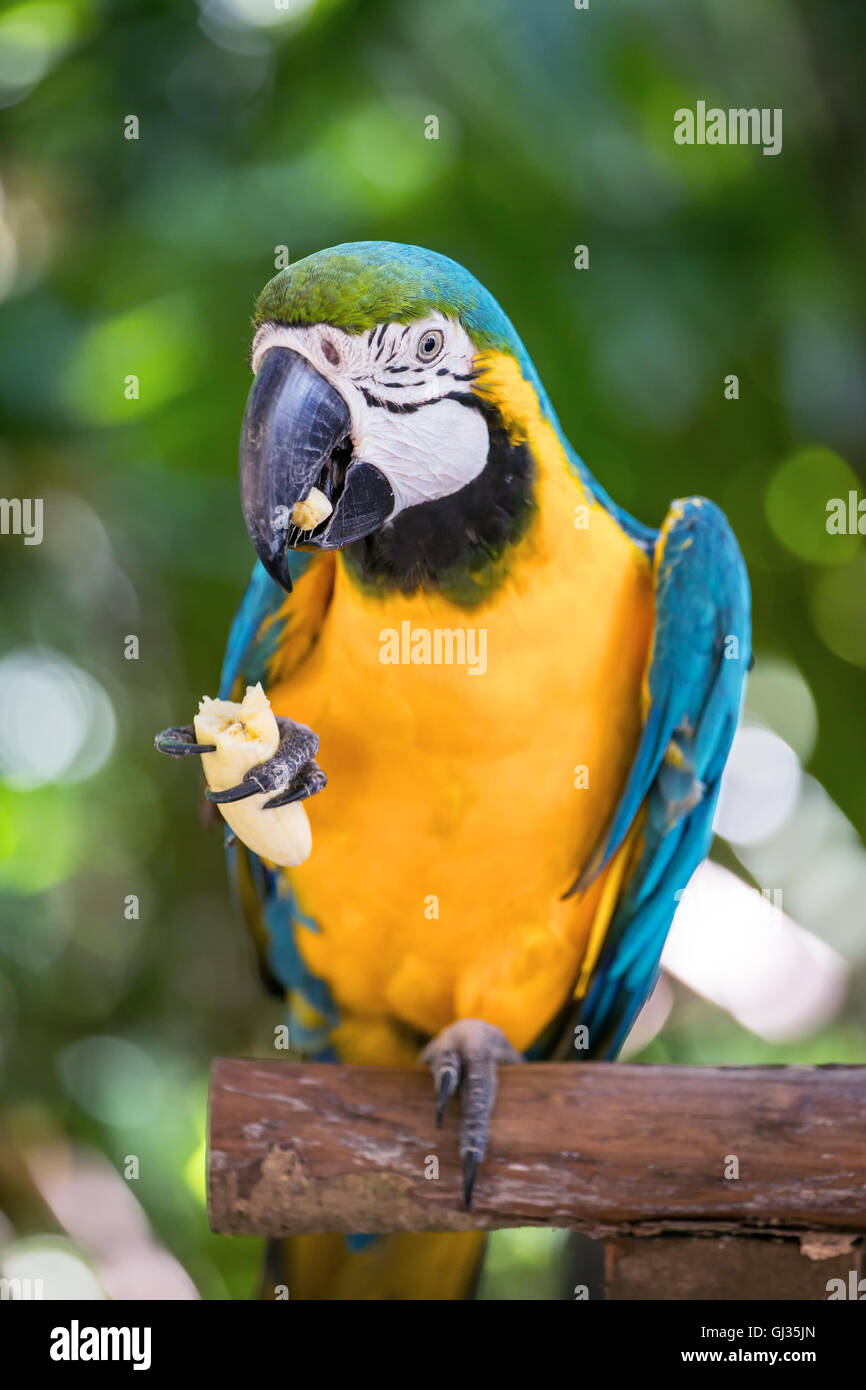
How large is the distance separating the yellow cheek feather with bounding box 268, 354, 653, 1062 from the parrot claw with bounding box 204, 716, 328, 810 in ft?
0.46

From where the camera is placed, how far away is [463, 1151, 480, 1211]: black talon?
112cm

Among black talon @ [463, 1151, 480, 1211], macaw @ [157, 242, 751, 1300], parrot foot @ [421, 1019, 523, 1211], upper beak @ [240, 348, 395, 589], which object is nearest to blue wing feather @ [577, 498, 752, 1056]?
macaw @ [157, 242, 751, 1300]

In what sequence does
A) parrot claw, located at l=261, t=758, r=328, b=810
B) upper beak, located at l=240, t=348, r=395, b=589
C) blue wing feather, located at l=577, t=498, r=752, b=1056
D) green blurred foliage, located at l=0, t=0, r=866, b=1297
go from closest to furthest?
upper beak, located at l=240, t=348, r=395, b=589
parrot claw, located at l=261, t=758, r=328, b=810
blue wing feather, located at l=577, t=498, r=752, b=1056
green blurred foliage, located at l=0, t=0, r=866, b=1297

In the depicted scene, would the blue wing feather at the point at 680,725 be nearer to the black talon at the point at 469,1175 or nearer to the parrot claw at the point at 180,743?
the black talon at the point at 469,1175

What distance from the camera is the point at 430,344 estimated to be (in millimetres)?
1036

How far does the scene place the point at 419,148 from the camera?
1697 mm

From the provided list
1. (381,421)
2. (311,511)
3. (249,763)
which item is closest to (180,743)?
(249,763)

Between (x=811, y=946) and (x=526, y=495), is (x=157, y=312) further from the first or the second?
(x=811, y=946)

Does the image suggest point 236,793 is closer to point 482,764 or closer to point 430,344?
point 482,764

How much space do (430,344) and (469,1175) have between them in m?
0.80

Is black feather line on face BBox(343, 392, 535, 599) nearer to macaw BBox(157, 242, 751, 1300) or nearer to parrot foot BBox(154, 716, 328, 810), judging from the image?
macaw BBox(157, 242, 751, 1300)

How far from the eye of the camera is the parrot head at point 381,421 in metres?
0.98

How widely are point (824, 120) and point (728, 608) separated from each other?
3.33 feet

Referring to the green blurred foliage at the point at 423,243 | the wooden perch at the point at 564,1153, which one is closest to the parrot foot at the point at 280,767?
the wooden perch at the point at 564,1153
